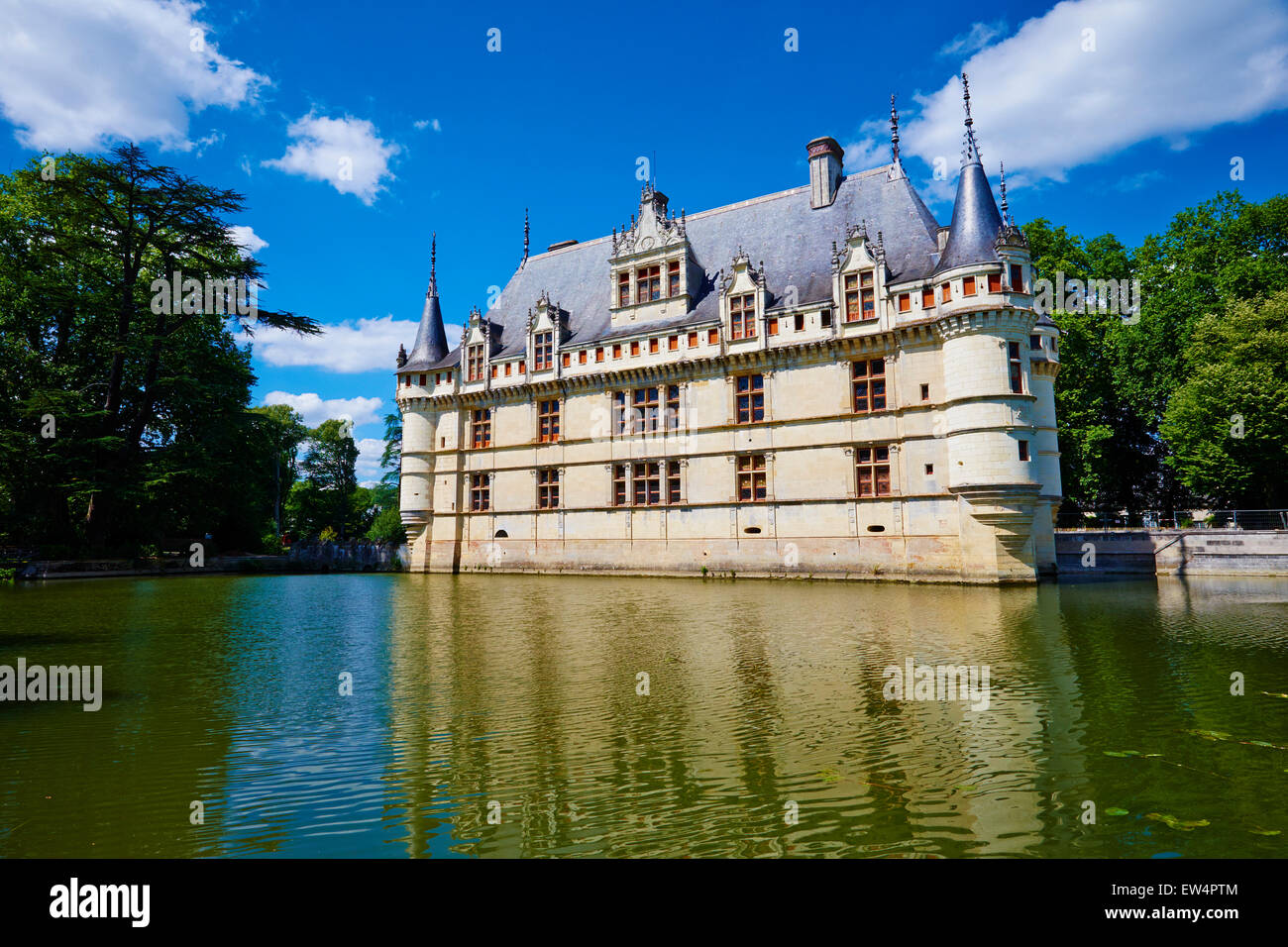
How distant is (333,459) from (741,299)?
162 ft

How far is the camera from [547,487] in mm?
36312

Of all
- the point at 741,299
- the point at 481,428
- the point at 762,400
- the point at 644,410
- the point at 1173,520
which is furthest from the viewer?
the point at 481,428

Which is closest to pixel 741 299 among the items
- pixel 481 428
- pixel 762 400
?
pixel 762 400

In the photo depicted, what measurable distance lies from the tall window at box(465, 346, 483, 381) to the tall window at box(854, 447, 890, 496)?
845 inches

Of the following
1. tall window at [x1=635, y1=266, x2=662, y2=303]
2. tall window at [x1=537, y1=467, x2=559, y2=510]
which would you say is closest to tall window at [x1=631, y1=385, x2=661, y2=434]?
tall window at [x1=635, y1=266, x2=662, y2=303]

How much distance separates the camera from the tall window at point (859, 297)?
27.8 m

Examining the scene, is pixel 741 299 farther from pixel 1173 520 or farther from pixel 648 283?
pixel 1173 520

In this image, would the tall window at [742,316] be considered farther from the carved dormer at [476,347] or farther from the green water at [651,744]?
the green water at [651,744]

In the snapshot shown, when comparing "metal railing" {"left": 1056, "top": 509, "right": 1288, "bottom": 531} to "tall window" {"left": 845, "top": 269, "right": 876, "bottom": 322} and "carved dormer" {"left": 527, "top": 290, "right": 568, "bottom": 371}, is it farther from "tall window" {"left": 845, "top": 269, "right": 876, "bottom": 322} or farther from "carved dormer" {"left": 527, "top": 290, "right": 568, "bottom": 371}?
"carved dormer" {"left": 527, "top": 290, "right": 568, "bottom": 371}

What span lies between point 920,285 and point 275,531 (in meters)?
47.0

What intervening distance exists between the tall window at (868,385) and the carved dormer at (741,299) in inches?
186
